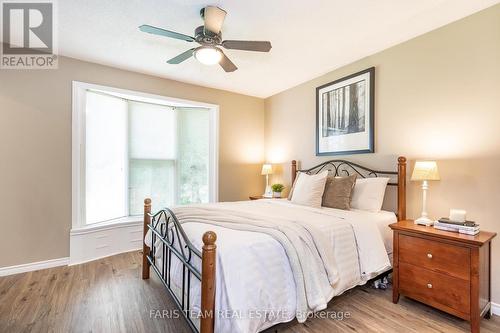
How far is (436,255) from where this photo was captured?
1953 mm

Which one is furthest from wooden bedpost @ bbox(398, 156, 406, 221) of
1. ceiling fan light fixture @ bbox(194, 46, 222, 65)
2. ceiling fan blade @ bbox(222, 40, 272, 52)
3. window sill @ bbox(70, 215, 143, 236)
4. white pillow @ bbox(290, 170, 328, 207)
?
window sill @ bbox(70, 215, 143, 236)

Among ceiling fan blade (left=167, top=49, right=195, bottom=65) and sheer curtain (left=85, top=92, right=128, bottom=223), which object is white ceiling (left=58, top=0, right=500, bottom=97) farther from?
sheer curtain (left=85, top=92, right=128, bottom=223)

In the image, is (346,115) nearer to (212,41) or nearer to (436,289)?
(212,41)

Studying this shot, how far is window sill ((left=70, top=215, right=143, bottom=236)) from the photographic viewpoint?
3.13 meters

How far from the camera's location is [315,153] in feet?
12.5

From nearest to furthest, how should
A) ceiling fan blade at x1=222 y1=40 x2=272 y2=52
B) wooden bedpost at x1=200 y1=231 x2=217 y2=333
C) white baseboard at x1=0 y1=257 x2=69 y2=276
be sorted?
wooden bedpost at x1=200 y1=231 x2=217 y2=333
ceiling fan blade at x1=222 y1=40 x2=272 y2=52
white baseboard at x1=0 y1=257 x2=69 y2=276

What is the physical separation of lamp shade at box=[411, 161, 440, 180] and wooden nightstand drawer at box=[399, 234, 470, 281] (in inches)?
22.1

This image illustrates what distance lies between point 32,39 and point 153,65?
4.15 feet

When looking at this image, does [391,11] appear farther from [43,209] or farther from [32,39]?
[43,209]

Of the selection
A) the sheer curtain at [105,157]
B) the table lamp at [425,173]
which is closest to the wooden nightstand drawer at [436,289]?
the table lamp at [425,173]

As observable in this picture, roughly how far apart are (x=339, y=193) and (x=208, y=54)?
203cm

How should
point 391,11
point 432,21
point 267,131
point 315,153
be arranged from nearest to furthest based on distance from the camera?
1. point 391,11
2. point 432,21
3. point 315,153
4. point 267,131

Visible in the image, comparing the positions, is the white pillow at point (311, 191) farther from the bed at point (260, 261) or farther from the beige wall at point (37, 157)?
the beige wall at point (37, 157)

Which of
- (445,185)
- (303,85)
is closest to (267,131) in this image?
(303,85)
